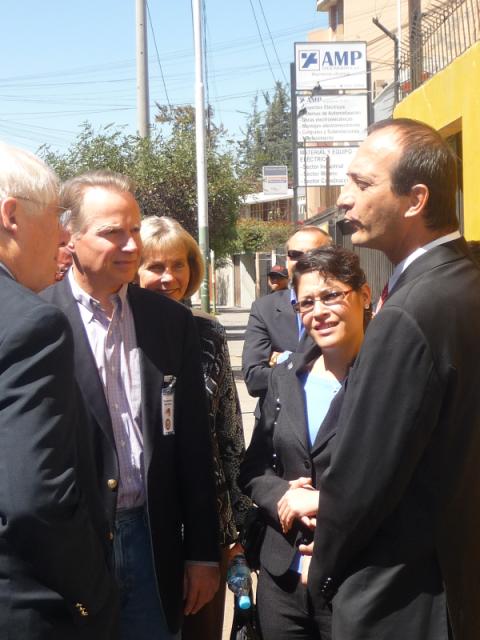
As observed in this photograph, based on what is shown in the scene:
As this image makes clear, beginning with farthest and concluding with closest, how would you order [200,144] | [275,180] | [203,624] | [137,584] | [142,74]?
[275,180], [142,74], [200,144], [203,624], [137,584]

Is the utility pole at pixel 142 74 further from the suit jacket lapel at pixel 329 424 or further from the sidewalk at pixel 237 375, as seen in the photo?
the suit jacket lapel at pixel 329 424

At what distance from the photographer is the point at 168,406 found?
280 centimetres

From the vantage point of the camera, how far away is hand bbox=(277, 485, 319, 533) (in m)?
2.68

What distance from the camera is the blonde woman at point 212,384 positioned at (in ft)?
11.0

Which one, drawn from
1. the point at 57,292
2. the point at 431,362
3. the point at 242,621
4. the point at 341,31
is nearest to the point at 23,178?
the point at 57,292

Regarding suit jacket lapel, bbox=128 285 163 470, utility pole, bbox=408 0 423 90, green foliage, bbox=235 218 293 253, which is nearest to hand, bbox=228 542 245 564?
suit jacket lapel, bbox=128 285 163 470

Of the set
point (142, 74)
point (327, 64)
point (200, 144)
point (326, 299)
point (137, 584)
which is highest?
point (327, 64)

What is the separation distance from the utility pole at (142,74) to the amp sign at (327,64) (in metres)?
6.12

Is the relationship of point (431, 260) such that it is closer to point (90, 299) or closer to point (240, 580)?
point (90, 299)

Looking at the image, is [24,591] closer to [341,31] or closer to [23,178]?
[23,178]

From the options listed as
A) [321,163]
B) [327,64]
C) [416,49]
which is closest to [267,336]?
[416,49]

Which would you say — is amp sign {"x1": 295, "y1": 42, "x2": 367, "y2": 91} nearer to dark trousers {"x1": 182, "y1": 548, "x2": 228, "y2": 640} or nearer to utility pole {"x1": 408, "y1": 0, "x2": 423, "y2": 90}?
utility pole {"x1": 408, "y1": 0, "x2": 423, "y2": 90}

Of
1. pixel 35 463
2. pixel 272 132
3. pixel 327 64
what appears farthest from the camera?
pixel 272 132

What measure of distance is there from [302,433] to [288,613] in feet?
1.96
